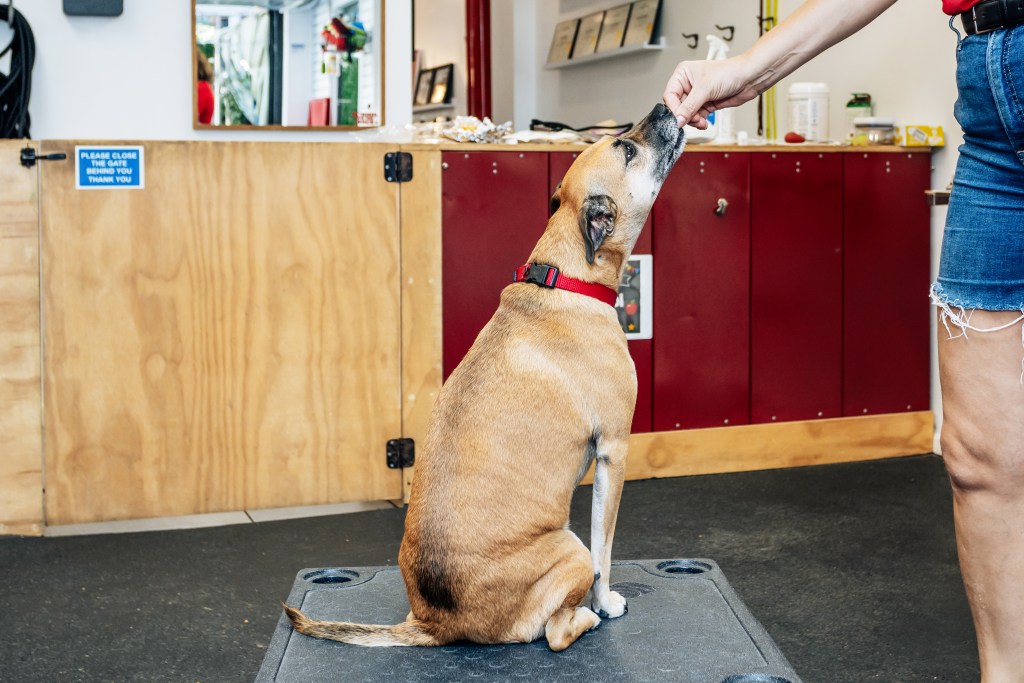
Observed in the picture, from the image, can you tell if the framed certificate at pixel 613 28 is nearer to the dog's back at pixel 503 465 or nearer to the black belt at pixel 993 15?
the dog's back at pixel 503 465

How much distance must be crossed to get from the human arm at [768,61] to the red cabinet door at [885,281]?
7.51ft

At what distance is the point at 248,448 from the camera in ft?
11.6

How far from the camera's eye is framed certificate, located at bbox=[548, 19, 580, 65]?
23.7ft

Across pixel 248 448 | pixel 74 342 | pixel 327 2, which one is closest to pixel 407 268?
pixel 248 448

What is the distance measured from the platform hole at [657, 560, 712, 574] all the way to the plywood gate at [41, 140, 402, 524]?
4.99 feet

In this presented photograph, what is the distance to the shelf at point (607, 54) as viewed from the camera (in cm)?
629

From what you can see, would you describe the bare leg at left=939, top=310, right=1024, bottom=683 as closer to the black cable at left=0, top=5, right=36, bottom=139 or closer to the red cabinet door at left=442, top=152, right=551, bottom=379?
the red cabinet door at left=442, top=152, right=551, bottom=379

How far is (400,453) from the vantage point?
3.68 m

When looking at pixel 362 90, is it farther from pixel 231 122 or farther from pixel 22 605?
pixel 22 605

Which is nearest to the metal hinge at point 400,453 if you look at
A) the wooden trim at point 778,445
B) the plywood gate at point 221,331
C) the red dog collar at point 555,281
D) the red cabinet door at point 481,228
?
the plywood gate at point 221,331

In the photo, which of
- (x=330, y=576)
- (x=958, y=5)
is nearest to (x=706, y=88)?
(x=958, y=5)

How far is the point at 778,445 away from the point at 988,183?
2798 mm

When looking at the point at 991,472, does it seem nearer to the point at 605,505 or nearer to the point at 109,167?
the point at 605,505

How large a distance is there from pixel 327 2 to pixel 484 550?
3082 mm
